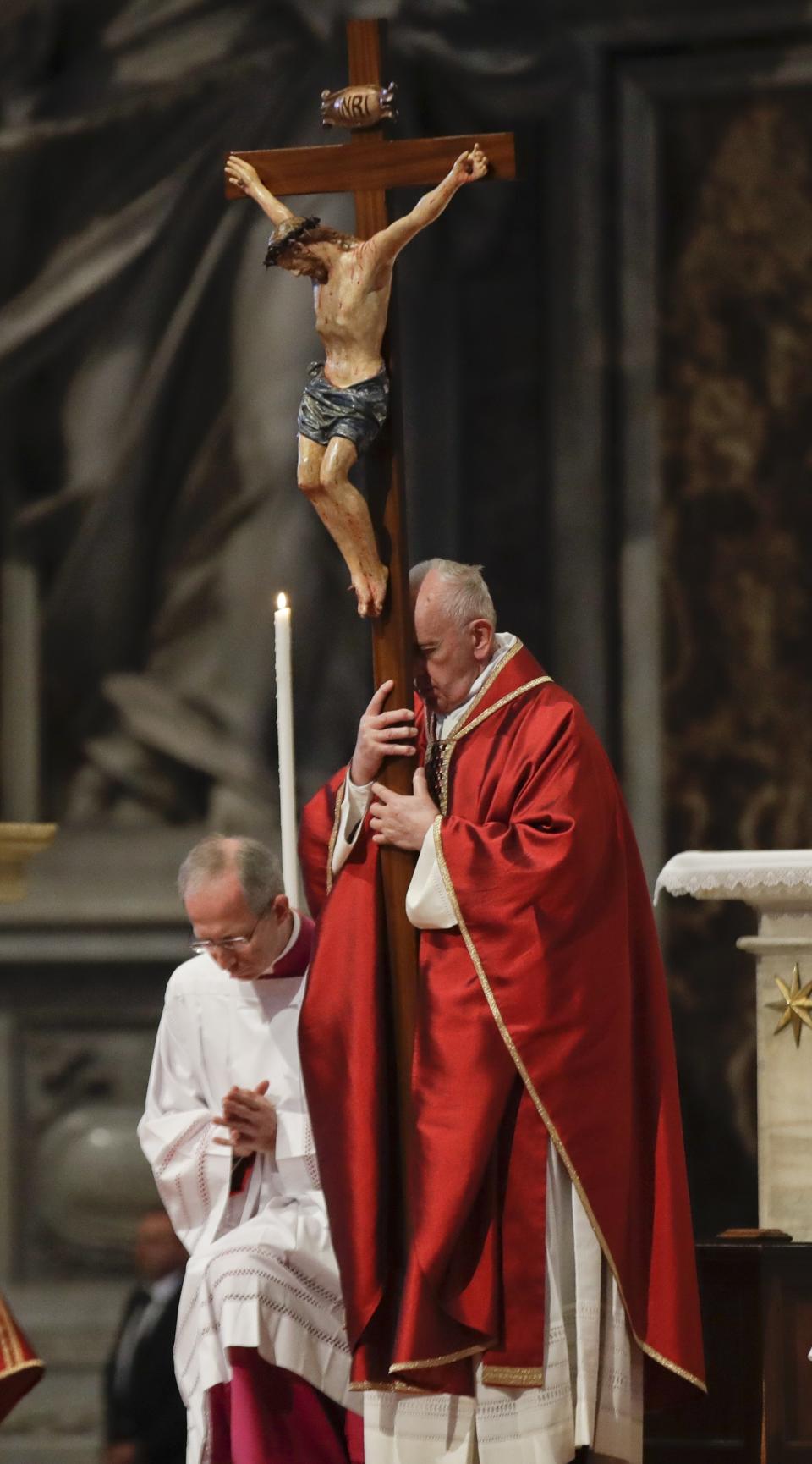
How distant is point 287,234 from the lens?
13.5ft

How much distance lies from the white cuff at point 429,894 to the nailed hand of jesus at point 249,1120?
2.10 ft

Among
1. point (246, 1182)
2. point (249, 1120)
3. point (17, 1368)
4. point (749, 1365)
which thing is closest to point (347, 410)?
point (249, 1120)

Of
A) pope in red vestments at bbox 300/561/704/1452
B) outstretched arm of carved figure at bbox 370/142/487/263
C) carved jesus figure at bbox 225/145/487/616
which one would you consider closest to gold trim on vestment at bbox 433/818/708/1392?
pope in red vestments at bbox 300/561/704/1452

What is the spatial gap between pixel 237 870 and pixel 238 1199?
68cm

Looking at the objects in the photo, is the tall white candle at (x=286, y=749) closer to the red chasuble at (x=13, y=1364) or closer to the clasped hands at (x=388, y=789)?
the clasped hands at (x=388, y=789)

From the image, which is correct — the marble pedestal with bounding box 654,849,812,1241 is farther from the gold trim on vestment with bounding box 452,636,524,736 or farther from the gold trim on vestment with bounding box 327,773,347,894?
the gold trim on vestment with bounding box 327,773,347,894

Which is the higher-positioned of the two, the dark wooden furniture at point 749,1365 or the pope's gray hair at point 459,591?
the pope's gray hair at point 459,591

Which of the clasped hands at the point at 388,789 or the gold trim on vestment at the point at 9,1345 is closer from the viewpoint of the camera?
the clasped hands at the point at 388,789

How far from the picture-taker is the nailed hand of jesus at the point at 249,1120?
4.65 meters

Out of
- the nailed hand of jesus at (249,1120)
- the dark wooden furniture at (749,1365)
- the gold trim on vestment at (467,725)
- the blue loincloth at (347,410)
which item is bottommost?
the dark wooden furniture at (749,1365)

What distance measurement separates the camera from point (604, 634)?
283 inches

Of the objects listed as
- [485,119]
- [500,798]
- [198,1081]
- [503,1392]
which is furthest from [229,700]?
[503,1392]

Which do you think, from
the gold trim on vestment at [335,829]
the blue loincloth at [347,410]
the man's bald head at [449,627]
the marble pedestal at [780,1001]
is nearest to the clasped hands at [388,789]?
the gold trim on vestment at [335,829]

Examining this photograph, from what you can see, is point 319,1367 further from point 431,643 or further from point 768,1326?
point 431,643
